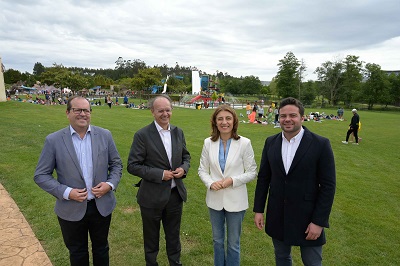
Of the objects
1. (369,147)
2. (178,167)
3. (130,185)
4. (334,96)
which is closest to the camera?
(178,167)

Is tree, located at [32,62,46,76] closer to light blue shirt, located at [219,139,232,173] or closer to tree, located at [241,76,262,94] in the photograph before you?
tree, located at [241,76,262,94]

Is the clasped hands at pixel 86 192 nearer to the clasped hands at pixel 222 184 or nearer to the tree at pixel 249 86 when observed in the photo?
the clasped hands at pixel 222 184

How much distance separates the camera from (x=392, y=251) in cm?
404

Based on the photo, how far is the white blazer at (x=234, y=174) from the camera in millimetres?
2967

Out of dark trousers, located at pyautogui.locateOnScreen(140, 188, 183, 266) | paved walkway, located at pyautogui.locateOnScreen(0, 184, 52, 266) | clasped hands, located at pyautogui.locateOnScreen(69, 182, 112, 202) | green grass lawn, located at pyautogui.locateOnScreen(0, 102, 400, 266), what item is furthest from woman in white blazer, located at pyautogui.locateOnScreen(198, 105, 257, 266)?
paved walkway, located at pyautogui.locateOnScreen(0, 184, 52, 266)

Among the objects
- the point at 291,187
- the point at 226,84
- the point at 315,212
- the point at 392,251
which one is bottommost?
the point at 392,251

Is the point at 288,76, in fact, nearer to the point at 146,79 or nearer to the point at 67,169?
the point at 146,79

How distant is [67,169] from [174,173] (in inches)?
42.5

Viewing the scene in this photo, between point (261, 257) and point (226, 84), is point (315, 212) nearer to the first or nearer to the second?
point (261, 257)

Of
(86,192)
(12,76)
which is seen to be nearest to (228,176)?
(86,192)

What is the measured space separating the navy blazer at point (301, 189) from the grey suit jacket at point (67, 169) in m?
1.72

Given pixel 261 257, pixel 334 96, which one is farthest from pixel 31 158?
pixel 334 96

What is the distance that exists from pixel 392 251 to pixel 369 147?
396 inches

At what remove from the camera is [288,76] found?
5969 cm
